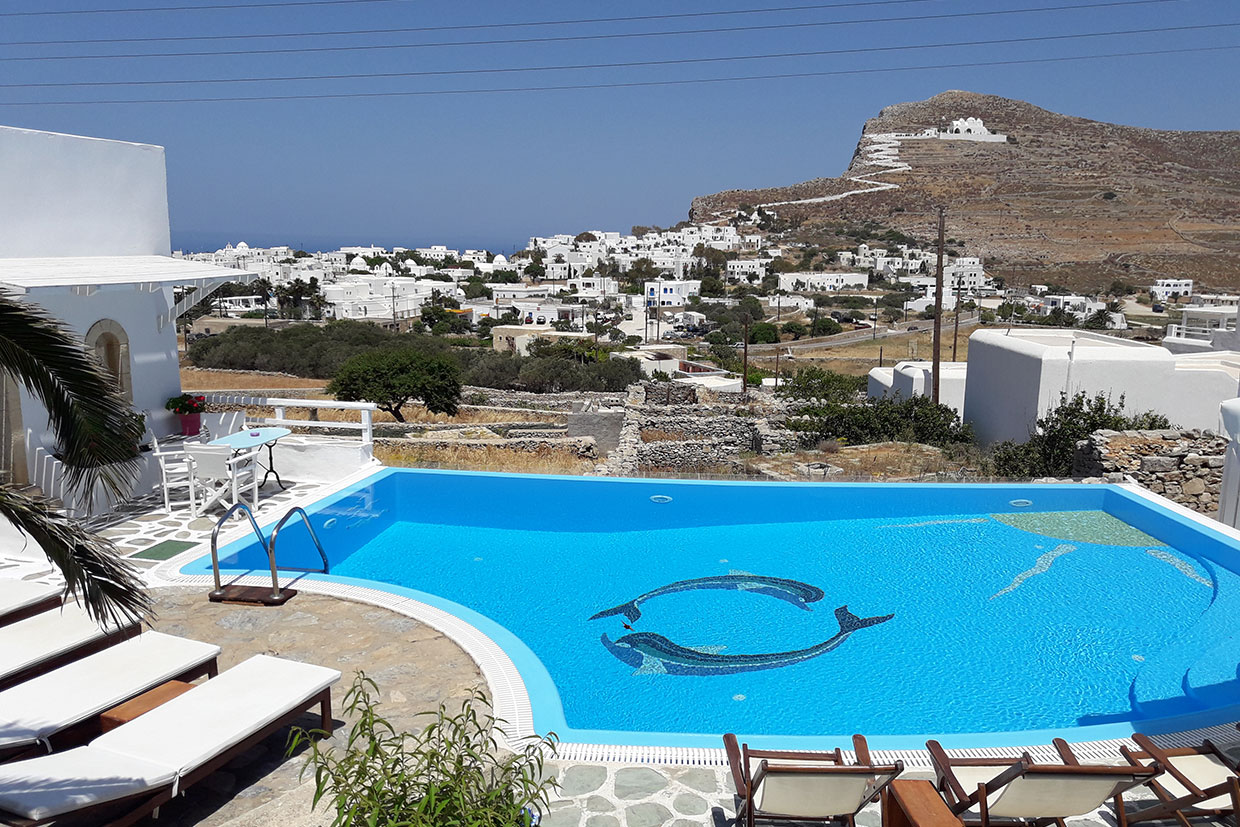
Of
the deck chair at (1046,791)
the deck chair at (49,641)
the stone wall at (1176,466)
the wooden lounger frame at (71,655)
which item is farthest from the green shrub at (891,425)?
the deck chair at (49,641)

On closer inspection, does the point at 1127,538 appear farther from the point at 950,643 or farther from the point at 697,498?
the point at 697,498

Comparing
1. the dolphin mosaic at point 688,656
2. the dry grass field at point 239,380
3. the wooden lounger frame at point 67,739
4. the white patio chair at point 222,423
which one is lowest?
the dry grass field at point 239,380

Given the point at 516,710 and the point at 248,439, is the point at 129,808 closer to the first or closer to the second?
the point at 516,710

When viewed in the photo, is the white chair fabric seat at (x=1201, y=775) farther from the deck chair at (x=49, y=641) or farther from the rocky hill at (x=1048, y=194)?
the rocky hill at (x=1048, y=194)

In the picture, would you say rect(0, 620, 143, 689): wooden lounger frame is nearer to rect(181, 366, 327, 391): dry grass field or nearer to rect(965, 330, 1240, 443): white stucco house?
rect(965, 330, 1240, 443): white stucco house

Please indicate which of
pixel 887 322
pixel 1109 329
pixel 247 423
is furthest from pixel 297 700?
pixel 887 322

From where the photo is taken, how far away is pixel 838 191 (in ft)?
438

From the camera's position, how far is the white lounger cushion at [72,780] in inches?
116

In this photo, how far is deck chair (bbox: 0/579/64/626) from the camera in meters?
4.86

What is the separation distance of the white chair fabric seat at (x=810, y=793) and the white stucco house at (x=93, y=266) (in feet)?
20.3

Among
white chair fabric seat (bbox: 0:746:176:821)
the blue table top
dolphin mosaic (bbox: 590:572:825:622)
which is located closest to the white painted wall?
the blue table top

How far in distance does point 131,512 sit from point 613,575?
445cm

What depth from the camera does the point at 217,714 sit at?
12.1 ft

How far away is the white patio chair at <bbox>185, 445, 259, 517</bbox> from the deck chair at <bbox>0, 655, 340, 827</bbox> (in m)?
4.01
